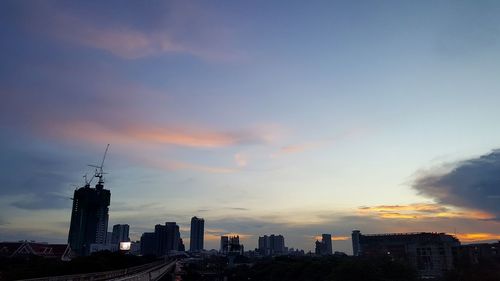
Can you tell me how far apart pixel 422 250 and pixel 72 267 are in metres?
135

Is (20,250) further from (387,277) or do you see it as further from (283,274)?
(387,277)

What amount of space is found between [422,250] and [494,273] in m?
62.2

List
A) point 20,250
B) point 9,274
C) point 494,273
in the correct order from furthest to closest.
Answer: point 20,250 < point 494,273 < point 9,274

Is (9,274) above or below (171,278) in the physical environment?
above

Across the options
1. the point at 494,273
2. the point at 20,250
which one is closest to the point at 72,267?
the point at 20,250

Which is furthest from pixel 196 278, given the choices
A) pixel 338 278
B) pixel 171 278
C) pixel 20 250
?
pixel 338 278

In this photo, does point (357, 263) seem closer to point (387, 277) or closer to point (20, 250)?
point (387, 277)

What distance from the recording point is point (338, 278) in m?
115

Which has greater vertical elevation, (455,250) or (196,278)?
(455,250)

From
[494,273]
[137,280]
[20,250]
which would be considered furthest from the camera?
[20,250]

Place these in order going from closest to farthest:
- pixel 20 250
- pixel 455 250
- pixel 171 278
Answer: pixel 20 250
pixel 455 250
pixel 171 278

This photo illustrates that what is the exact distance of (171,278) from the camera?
7121 inches

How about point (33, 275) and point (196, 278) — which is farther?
point (196, 278)

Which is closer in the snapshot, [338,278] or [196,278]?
[338,278]
